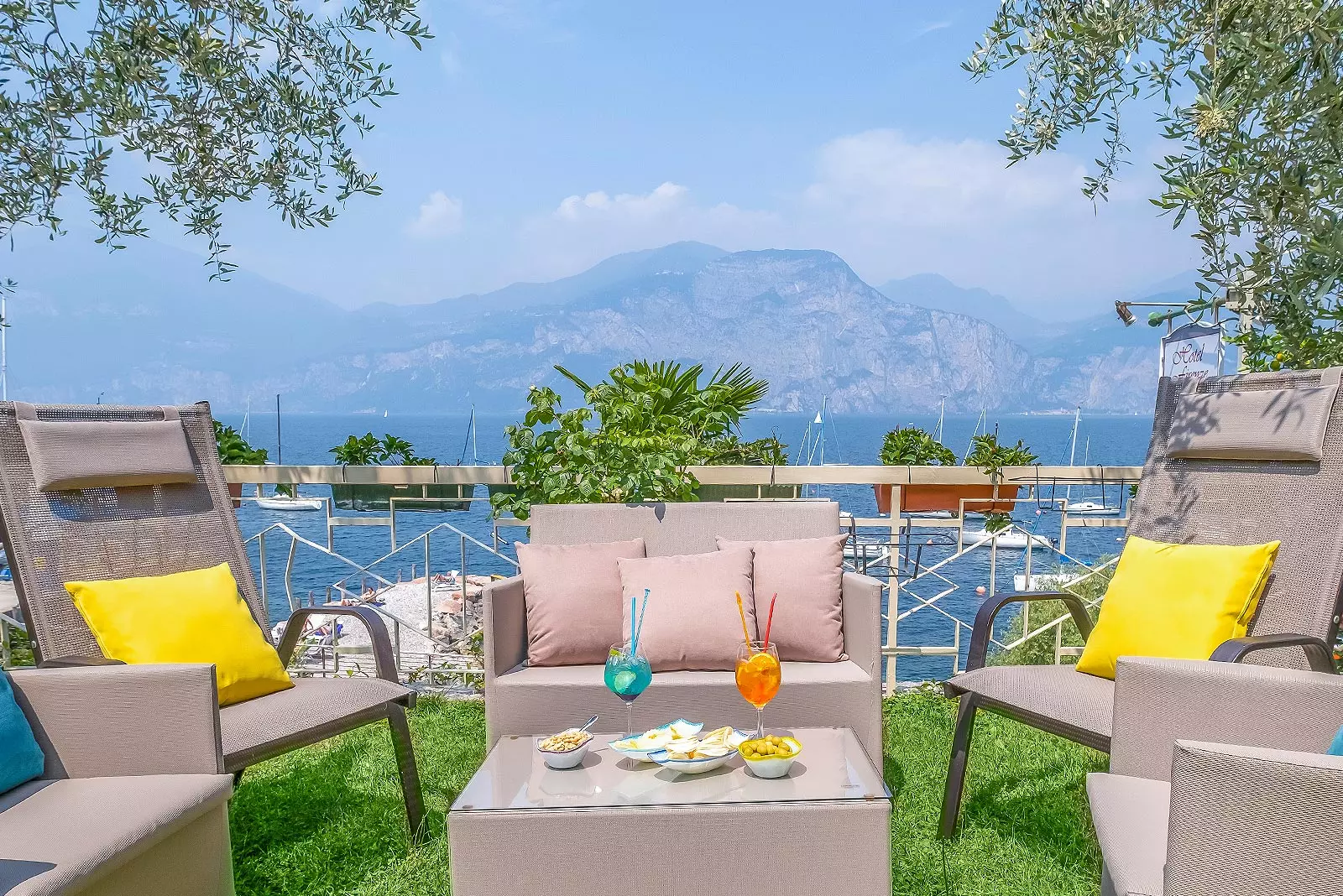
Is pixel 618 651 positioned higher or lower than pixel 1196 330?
lower

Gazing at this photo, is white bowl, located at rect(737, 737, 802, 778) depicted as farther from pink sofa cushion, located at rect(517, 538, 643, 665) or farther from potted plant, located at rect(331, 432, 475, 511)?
potted plant, located at rect(331, 432, 475, 511)

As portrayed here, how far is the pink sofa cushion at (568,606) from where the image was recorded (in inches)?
99.4

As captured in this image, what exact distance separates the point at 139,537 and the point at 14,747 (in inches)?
34.0

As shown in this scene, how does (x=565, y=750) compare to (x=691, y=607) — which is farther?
(x=691, y=607)

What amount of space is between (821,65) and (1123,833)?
77946 millimetres

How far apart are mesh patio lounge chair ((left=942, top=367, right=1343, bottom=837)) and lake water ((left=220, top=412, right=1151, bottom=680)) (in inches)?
39.5

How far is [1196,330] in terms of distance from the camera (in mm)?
3805

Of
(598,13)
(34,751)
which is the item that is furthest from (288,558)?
(598,13)

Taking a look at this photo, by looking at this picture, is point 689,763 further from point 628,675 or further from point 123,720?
point 123,720

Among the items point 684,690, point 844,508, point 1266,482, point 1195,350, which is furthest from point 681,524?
Result: point 844,508

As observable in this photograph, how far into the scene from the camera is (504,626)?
246 cm

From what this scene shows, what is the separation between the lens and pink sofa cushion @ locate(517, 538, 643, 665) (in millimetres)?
2525

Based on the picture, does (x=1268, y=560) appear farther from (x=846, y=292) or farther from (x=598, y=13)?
(x=846, y=292)

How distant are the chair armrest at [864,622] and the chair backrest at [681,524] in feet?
0.96
